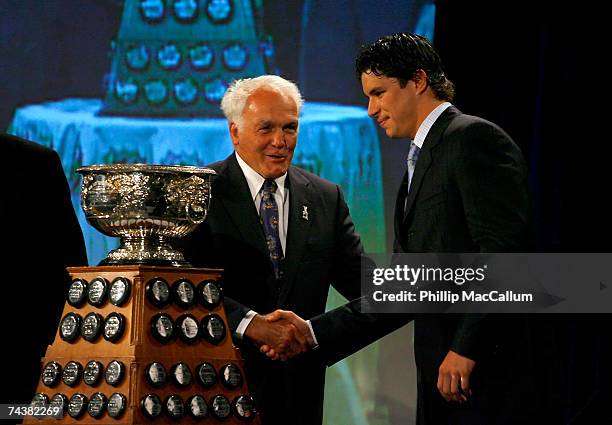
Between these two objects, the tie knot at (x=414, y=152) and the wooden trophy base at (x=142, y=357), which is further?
the tie knot at (x=414, y=152)

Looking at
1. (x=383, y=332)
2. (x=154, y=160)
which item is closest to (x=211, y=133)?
(x=154, y=160)

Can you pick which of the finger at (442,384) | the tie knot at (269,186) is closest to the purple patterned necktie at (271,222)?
the tie knot at (269,186)

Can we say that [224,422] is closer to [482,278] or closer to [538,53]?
[482,278]

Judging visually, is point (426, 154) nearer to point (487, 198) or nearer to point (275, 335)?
point (487, 198)

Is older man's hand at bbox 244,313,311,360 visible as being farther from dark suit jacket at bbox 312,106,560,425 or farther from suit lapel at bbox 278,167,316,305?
dark suit jacket at bbox 312,106,560,425

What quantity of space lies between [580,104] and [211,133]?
5.54ft

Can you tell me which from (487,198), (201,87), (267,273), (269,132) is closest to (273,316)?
(267,273)

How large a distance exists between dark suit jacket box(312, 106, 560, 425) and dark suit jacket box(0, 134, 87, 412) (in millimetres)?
938

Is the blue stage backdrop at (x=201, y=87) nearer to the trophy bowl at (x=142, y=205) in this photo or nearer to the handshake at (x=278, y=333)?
the handshake at (x=278, y=333)

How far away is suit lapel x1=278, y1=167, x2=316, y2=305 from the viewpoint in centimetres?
338

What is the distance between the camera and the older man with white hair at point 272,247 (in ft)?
10.9

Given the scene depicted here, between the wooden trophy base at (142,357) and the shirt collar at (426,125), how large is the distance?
0.72 meters

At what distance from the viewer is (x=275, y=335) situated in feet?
10.6

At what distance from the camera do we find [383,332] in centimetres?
354
